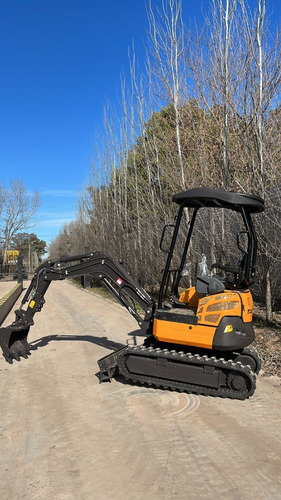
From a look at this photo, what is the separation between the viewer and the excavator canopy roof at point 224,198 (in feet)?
15.9

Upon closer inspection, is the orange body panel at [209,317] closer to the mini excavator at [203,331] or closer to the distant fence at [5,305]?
the mini excavator at [203,331]

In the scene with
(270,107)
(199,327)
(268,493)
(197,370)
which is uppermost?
(270,107)

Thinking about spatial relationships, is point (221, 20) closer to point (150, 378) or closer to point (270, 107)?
A: point (270, 107)

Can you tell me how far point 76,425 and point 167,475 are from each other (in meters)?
1.38

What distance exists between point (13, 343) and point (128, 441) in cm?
384

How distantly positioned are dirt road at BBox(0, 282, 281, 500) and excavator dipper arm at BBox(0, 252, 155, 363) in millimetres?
793

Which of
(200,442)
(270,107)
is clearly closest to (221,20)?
(270,107)

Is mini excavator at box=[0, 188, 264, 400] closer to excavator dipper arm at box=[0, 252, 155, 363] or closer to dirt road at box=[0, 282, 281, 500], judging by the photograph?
excavator dipper arm at box=[0, 252, 155, 363]

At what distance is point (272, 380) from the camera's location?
5547 millimetres

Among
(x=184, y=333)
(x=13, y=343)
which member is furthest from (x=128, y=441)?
(x=13, y=343)

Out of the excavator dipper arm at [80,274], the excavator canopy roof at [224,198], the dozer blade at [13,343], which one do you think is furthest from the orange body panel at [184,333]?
the dozer blade at [13,343]

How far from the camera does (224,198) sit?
4863 millimetres

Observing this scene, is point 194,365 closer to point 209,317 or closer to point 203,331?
point 203,331

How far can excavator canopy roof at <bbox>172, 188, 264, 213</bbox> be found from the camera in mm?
4832
